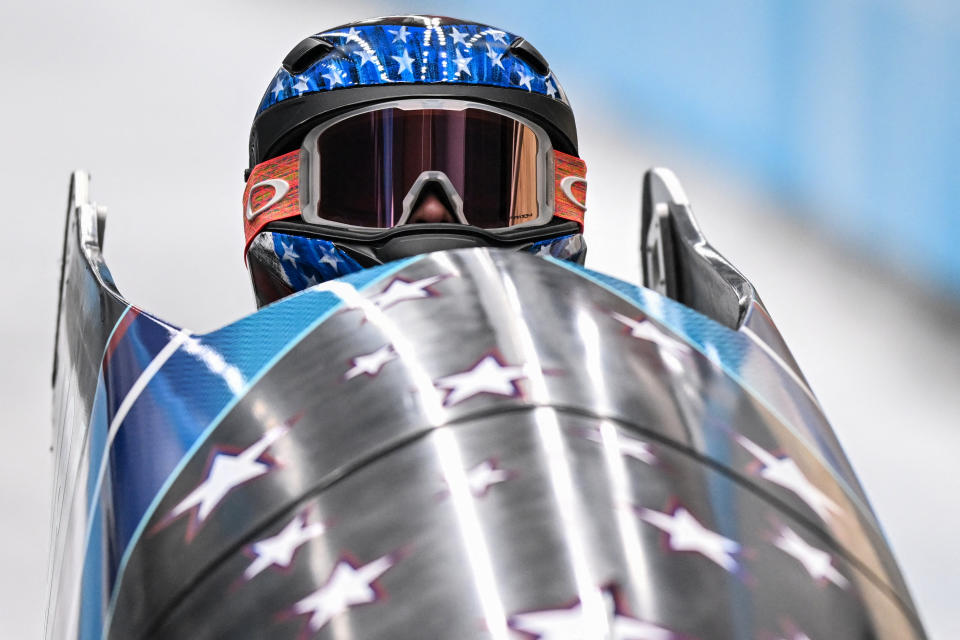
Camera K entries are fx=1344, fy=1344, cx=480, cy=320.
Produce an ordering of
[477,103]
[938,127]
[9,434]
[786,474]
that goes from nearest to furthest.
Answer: [786,474] → [477,103] → [9,434] → [938,127]

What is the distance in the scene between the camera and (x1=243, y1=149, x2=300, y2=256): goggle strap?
2318 millimetres

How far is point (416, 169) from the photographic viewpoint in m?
2.18

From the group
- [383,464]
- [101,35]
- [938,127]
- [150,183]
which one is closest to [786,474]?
[383,464]

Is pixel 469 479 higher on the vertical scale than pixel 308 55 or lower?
lower

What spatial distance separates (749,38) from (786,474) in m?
3.69

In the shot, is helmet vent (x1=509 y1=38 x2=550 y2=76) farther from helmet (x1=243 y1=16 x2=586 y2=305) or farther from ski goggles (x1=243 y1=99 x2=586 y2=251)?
ski goggles (x1=243 y1=99 x2=586 y2=251)

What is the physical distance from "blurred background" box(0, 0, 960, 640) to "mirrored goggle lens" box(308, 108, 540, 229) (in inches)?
60.1

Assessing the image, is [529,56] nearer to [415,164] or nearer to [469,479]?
[415,164]

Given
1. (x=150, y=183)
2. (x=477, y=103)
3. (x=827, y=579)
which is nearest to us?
(x=827, y=579)

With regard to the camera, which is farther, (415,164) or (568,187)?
(568,187)

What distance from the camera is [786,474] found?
1181 mm

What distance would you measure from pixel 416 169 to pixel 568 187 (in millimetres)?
362

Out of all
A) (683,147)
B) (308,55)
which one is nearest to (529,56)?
(308,55)

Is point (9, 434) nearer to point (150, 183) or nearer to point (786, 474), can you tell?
point (150, 183)
